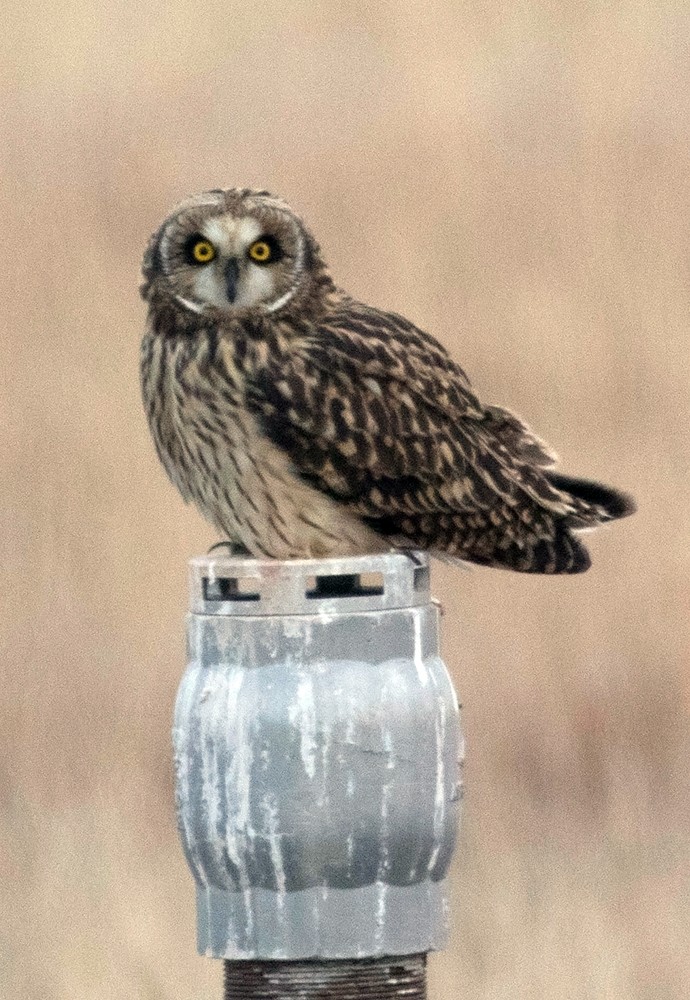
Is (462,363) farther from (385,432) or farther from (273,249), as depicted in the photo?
(385,432)

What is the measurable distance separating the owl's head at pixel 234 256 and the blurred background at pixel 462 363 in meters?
1.98

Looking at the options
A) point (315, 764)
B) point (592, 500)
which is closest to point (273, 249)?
point (592, 500)

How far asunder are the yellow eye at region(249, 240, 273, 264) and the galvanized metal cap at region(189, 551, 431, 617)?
1.44m

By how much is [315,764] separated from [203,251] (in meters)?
1.82

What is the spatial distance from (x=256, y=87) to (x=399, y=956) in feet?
28.6

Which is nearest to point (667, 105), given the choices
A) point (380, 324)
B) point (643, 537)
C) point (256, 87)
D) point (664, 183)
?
point (664, 183)

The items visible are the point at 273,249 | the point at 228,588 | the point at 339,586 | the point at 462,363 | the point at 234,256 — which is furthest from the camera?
the point at 462,363

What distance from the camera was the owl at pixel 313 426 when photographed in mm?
5297

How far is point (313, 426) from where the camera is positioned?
17.3ft

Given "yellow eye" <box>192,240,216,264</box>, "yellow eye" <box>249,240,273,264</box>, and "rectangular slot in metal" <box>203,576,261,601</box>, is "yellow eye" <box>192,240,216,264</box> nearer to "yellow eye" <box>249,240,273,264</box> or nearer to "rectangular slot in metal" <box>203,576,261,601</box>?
"yellow eye" <box>249,240,273,264</box>

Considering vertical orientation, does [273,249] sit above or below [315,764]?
above

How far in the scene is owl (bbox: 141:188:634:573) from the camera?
5297 mm

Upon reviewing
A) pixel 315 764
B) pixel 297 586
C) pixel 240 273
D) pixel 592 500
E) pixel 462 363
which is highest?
pixel 462 363

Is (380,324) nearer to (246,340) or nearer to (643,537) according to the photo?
(246,340)
